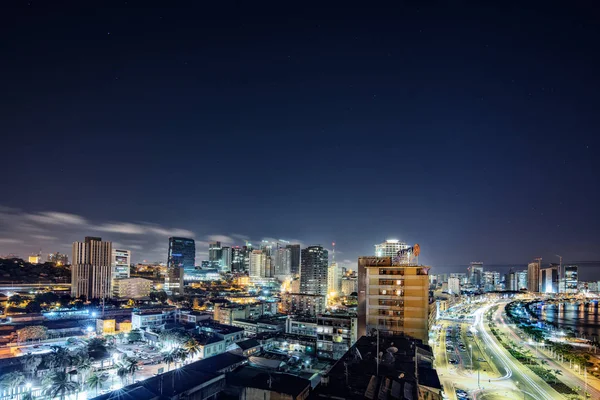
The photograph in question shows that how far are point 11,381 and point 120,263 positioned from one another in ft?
361

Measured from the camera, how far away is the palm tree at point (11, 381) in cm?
2870

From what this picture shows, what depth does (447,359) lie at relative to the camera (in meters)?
39.9

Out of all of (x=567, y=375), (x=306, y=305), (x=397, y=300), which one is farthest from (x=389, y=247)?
(x=397, y=300)

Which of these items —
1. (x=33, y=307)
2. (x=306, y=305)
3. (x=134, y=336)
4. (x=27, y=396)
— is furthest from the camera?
(x=306, y=305)

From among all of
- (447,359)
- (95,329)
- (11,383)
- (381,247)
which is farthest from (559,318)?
(11,383)

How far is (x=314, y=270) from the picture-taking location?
139125 mm

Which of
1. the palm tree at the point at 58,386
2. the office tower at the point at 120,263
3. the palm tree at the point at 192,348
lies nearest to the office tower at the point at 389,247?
the palm tree at the point at 192,348

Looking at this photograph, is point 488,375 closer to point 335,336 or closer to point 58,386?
point 335,336

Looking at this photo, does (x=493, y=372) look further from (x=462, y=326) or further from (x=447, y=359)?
(x=462, y=326)

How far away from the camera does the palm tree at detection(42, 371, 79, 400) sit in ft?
90.2

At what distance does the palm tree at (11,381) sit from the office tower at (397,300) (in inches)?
1241

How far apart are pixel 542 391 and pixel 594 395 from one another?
4.60 meters

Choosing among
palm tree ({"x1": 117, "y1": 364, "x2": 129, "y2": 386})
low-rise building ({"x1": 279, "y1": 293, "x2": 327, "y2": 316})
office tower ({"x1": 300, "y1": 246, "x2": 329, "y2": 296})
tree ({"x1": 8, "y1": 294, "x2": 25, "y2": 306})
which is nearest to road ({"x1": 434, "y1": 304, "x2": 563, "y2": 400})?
palm tree ({"x1": 117, "y1": 364, "x2": 129, "y2": 386})

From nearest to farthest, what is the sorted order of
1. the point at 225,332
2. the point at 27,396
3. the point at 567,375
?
1. the point at 27,396
2. the point at 567,375
3. the point at 225,332
